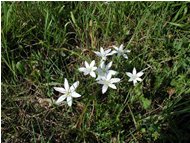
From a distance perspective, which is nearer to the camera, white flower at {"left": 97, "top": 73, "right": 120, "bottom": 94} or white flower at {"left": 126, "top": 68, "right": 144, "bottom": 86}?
white flower at {"left": 97, "top": 73, "right": 120, "bottom": 94}

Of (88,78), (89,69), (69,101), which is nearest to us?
(69,101)

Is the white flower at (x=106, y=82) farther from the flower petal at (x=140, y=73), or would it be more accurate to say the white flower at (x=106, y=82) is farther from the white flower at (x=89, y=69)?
the flower petal at (x=140, y=73)

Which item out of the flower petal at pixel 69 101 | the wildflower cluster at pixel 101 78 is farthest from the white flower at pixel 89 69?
the flower petal at pixel 69 101

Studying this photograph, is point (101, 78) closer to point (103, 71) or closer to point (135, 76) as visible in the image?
point (103, 71)

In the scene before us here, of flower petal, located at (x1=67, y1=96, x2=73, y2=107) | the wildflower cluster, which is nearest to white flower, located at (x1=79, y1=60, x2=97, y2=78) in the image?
the wildflower cluster

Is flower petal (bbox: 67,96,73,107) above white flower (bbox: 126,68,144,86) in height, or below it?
below

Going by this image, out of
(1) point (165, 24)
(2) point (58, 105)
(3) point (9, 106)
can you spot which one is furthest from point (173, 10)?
(3) point (9, 106)

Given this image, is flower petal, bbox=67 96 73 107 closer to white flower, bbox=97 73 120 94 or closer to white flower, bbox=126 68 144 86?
white flower, bbox=97 73 120 94

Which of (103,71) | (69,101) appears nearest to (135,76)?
(103,71)

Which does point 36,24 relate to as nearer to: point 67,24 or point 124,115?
point 67,24
